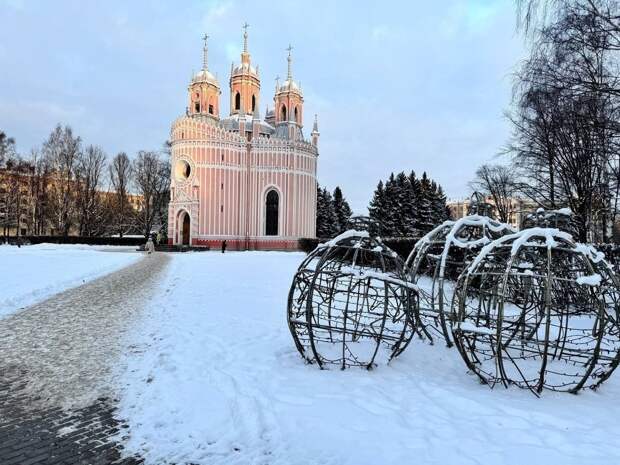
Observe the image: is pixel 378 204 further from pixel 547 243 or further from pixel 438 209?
pixel 547 243

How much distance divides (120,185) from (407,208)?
36.4 m

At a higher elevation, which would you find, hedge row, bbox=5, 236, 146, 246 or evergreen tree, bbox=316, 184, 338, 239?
evergreen tree, bbox=316, 184, 338, 239

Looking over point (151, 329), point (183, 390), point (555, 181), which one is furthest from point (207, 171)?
point (183, 390)

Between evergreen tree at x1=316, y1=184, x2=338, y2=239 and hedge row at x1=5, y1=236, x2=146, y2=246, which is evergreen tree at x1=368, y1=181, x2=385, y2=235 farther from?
hedge row at x1=5, y1=236, x2=146, y2=246

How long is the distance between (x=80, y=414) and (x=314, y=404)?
2.37 m

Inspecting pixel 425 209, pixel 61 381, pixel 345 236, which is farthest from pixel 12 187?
pixel 345 236

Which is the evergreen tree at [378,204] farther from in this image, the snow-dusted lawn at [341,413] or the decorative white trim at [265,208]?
the snow-dusted lawn at [341,413]

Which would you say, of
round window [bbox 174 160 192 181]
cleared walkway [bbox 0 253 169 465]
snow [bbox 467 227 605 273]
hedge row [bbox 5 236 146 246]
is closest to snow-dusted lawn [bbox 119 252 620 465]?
cleared walkway [bbox 0 253 169 465]

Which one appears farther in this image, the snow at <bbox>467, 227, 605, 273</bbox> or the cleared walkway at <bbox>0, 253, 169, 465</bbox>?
the snow at <bbox>467, 227, 605, 273</bbox>

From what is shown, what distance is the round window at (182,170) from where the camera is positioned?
3906cm

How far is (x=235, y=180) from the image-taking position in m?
40.0

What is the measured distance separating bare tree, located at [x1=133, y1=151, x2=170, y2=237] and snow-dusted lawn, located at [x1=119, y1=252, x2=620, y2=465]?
50.4 meters

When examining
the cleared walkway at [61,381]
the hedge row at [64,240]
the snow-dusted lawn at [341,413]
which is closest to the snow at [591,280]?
the snow-dusted lawn at [341,413]

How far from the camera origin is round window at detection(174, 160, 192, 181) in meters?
39.1
